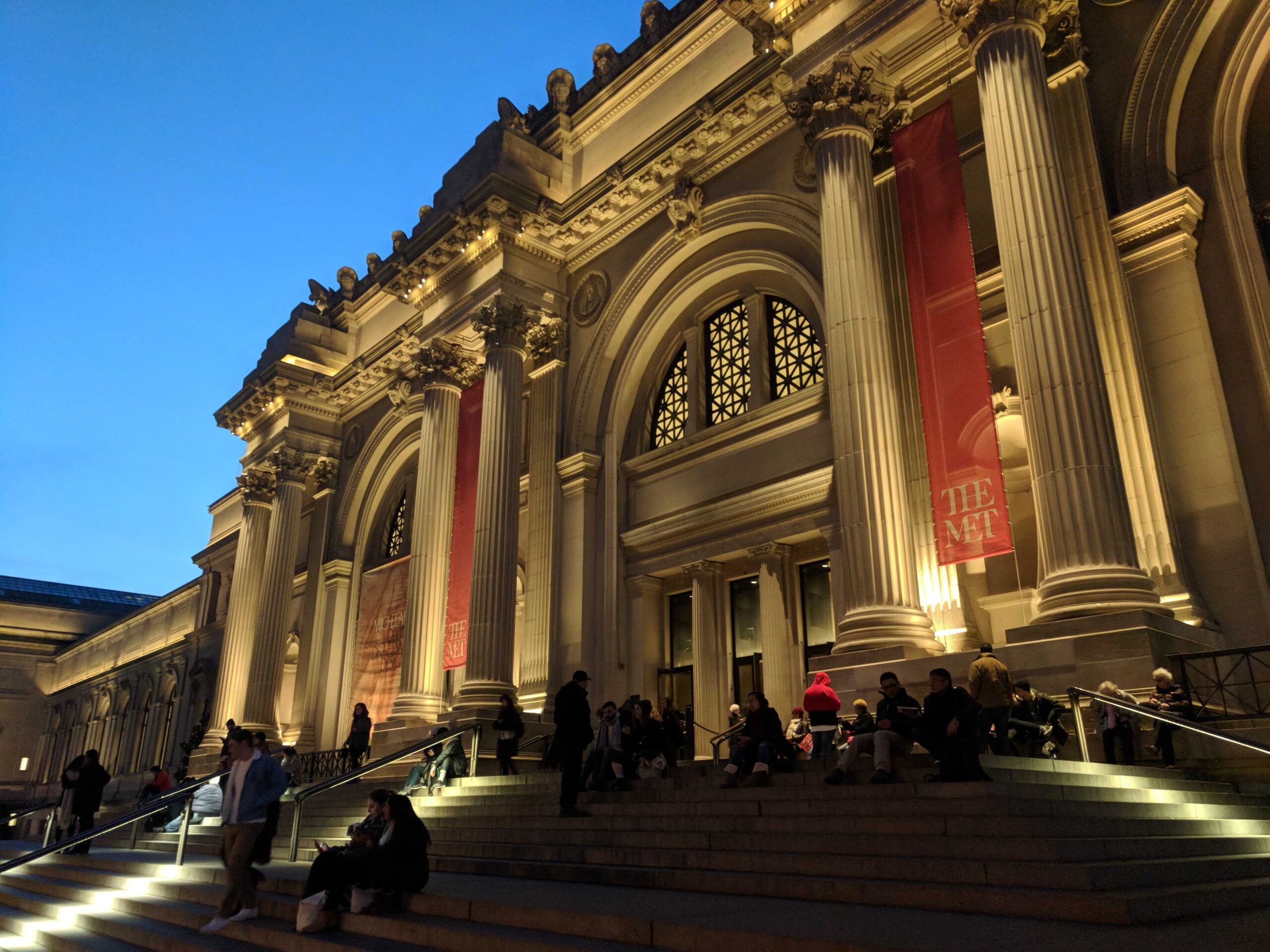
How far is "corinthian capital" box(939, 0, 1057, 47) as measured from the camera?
12.3 m

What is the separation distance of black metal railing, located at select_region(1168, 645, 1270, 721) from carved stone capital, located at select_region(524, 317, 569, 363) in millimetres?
14328

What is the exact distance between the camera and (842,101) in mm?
14266

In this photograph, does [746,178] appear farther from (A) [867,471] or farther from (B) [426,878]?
(B) [426,878]

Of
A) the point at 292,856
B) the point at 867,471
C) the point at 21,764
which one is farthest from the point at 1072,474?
the point at 21,764

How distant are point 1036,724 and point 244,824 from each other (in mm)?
A: 7087

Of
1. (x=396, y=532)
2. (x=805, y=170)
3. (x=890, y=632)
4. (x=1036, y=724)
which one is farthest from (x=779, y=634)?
(x=396, y=532)

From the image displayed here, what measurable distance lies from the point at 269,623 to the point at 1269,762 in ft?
76.5

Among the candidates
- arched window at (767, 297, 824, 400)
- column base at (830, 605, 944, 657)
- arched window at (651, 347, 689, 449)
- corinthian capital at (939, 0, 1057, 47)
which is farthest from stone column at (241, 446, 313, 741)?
corinthian capital at (939, 0, 1057, 47)

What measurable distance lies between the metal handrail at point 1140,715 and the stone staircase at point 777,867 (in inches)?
21.8

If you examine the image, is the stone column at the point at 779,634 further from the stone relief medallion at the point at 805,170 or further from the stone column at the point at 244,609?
the stone column at the point at 244,609

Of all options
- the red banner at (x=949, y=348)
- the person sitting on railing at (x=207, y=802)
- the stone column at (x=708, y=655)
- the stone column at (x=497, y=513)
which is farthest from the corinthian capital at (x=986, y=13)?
the person sitting on railing at (x=207, y=802)

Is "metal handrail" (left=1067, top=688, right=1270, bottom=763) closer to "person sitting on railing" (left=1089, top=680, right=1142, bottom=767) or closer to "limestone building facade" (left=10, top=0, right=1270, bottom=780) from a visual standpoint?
"person sitting on railing" (left=1089, top=680, right=1142, bottom=767)

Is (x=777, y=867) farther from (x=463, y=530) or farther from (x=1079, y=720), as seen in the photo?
(x=463, y=530)

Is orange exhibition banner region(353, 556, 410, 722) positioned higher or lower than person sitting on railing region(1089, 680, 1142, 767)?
higher
